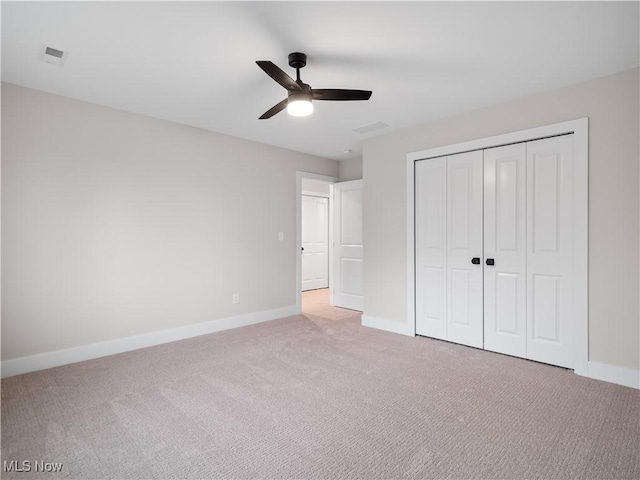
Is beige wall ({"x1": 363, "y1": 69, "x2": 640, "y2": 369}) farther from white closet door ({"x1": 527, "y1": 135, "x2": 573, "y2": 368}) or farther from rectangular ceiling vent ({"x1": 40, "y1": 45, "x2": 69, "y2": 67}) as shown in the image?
rectangular ceiling vent ({"x1": 40, "y1": 45, "x2": 69, "y2": 67})

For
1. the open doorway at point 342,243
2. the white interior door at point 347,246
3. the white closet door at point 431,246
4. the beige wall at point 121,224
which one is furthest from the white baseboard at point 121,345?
the white closet door at point 431,246

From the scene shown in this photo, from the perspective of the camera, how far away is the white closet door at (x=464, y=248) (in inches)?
145

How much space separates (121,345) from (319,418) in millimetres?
2433

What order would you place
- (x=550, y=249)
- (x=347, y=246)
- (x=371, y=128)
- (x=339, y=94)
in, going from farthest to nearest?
(x=347, y=246) < (x=371, y=128) < (x=550, y=249) < (x=339, y=94)

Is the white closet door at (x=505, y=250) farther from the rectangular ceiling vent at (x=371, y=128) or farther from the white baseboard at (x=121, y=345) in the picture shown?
the white baseboard at (x=121, y=345)

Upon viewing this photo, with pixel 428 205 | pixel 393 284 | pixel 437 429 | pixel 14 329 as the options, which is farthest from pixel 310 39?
pixel 14 329

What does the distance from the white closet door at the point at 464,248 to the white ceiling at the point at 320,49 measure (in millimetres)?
644

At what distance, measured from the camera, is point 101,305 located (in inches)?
138

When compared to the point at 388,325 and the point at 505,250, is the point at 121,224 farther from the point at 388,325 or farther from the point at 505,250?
the point at 505,250

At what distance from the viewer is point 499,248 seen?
11.5ft

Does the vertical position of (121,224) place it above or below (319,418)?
above
